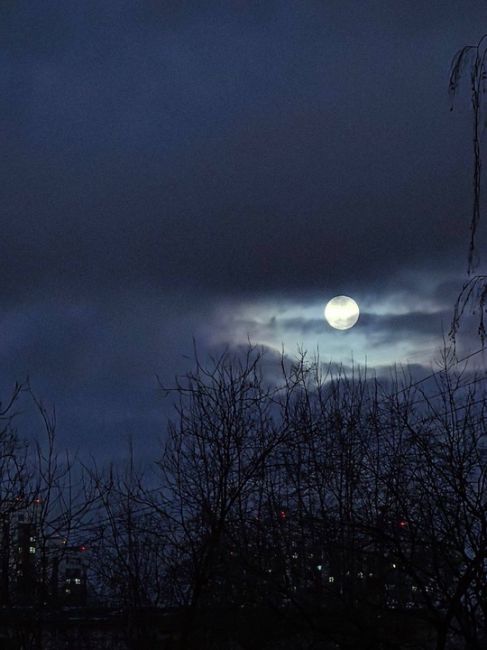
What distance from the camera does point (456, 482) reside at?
7.15 meters

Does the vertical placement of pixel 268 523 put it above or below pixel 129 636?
above

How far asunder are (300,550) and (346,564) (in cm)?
51

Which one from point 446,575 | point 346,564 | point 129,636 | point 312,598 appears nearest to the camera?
point 446,575

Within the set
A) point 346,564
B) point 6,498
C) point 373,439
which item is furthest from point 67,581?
point 346,564

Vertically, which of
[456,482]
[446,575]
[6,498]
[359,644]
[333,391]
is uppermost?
[333,391]

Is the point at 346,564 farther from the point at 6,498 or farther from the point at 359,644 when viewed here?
the point at 6,498

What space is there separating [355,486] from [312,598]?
244 cm

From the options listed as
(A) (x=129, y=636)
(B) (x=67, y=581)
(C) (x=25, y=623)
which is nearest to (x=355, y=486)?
(A) (x=129, y=636)

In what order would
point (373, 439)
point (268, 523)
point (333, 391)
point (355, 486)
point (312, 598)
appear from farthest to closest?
point (333, 391), point (373, 439), point (355, 486), point (268, 523), point (312, 598)

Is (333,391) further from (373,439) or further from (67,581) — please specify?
(67,581)

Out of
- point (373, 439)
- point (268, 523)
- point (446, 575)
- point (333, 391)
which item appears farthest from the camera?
point (333, 391)

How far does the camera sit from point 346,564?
29.5 ft

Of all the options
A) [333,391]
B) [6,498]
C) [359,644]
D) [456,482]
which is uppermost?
[333,391]

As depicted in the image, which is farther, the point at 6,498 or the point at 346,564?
the point at 6,498
